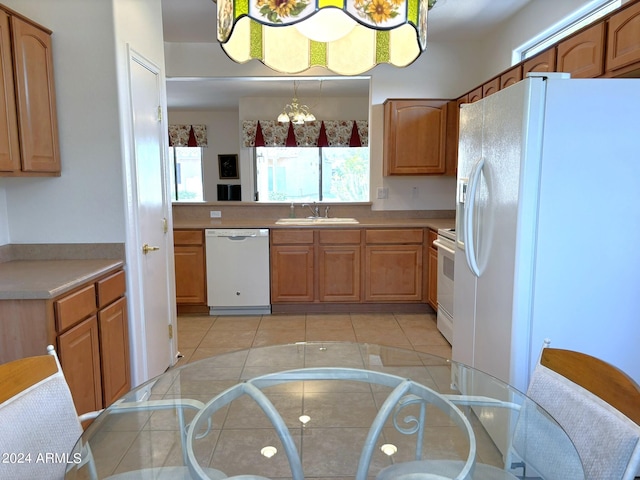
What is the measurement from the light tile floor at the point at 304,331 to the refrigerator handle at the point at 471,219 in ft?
4.30

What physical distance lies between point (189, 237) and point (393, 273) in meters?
1.95

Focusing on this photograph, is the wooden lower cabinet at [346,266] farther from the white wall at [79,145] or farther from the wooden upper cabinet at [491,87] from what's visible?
the white wall at [79,145]

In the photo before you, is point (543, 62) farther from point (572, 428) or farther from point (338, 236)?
point (572, 428)

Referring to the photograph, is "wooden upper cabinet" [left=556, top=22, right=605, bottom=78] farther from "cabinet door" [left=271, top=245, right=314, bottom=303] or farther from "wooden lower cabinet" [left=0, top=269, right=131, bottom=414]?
"wooden lower cabinet" [left=0, top=269, right=131, bottom=414]

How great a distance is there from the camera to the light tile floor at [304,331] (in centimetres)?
353

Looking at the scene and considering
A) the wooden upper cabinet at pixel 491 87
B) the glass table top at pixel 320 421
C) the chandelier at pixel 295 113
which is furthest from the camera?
the chandelier at pixel 295 113

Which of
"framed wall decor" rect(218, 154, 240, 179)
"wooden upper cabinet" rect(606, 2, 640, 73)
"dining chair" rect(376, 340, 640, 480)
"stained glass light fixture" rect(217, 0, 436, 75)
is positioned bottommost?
"dining chair" rect(376, 340, 640, 480)

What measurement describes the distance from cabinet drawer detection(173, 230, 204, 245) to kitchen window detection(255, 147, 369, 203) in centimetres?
369

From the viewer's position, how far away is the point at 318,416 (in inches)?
91.0

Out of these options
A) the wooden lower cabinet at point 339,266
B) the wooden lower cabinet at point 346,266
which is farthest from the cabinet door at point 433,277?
the wooden lower cabinet at point 339,266

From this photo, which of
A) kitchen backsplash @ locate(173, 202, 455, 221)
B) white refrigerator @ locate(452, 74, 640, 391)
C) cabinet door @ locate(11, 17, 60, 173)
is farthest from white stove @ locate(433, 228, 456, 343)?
cabinet door @ locate(11, 17, 60, 173)

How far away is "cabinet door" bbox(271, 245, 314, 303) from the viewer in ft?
13.8

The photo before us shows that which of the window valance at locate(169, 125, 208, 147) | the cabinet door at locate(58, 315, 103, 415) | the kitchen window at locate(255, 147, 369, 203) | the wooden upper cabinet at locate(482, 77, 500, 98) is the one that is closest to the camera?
the cabinet door at locate(58, 315, 103, 415)

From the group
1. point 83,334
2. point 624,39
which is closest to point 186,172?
point 83,334
